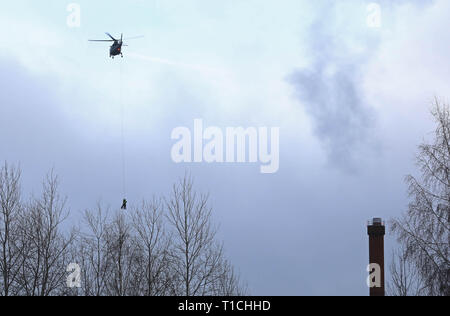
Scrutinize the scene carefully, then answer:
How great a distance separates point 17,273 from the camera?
4100 cm

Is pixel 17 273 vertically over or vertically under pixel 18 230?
under

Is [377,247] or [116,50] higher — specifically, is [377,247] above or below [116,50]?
below

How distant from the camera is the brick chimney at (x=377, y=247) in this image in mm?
52469

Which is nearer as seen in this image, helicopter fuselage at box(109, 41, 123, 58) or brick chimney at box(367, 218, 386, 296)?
helicopter fuselage at box(109, 41, 123, 58)

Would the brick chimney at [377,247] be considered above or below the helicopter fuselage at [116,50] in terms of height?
below

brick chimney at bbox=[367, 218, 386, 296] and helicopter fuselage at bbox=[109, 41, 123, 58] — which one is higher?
helicopter fuselage at bbox=[109, 41, 123, 58]

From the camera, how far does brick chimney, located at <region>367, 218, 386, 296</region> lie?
52469mm

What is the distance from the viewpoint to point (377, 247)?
55906 mm

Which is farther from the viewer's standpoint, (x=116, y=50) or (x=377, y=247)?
(x=377, y=247)

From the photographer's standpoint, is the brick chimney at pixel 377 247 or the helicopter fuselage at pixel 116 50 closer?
the helicopter fuselage at pixel 116 50
